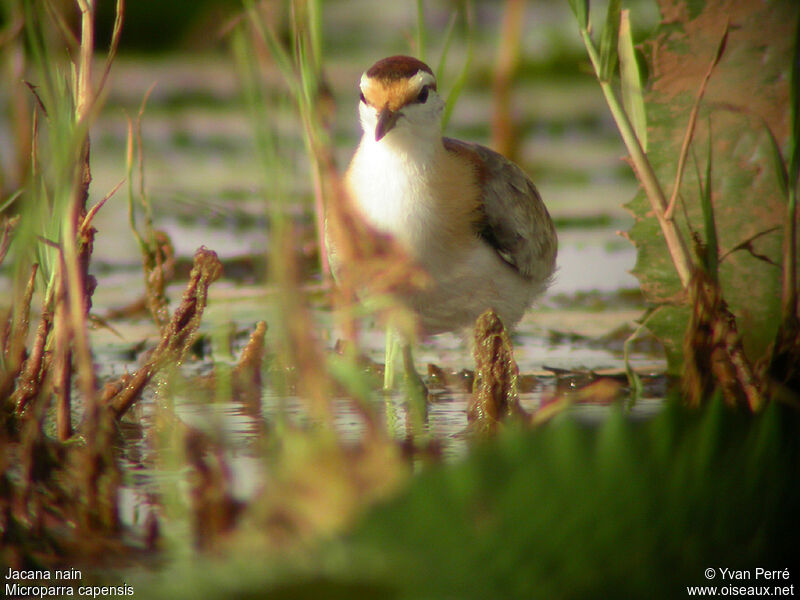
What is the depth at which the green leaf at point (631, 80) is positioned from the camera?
3.41 metres

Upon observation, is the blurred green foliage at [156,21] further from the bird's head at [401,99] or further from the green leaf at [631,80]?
the green leaf at [631,80]

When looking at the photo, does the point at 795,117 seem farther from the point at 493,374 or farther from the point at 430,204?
the point at 430,204

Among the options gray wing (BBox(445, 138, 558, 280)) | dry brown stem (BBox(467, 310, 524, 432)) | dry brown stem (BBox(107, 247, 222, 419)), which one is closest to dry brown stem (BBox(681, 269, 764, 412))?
dry brown stem (BBox(467, 310, 524, 432))

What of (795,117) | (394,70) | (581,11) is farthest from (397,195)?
(795,117)

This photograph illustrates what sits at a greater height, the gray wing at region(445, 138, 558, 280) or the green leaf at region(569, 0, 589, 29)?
the green leaf at region(569, 0, 589, 29)

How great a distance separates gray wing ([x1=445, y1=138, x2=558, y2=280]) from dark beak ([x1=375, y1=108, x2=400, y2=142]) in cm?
43

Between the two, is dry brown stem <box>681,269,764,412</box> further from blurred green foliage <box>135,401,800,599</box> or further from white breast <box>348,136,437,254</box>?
white breast <box>348,136,437,254</box>

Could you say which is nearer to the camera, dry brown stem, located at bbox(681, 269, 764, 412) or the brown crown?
dry brown stem, located at bbox(681, 269, 764, 412)

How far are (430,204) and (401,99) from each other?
1.31 feet

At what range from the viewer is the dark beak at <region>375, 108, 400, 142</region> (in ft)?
13.1

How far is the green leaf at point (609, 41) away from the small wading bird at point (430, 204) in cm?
92

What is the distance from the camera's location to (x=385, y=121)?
4.06 meters

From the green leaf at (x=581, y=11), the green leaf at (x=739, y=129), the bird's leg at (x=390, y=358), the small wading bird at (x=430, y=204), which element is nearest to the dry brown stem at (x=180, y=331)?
the small wading bird at (x=430, y=204)

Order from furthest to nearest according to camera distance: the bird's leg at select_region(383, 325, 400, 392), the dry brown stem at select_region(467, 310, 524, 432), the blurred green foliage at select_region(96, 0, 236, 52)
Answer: the blurred green foliage at select_region(96, 0, 236, 52)
the bird's leg at select_region(383, 325, 400, 392)
the dry brown stem at select_region(467, 310, 524, 432)
